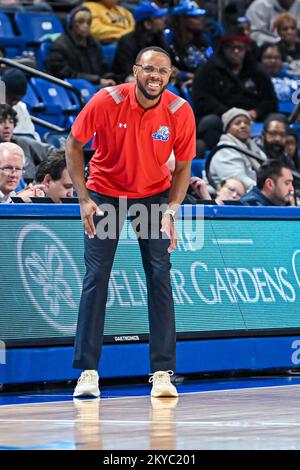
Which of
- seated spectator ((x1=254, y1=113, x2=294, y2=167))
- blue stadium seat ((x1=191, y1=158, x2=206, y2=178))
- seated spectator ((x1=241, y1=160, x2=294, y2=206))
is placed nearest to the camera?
seated spectator ((x1=241, y1=160, x2=294, y2=206))

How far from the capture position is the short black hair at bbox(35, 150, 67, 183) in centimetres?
994

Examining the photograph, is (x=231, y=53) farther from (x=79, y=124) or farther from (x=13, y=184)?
(x=79, y=124)

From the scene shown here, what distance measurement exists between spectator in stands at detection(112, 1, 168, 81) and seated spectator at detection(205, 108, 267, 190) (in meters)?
2.29

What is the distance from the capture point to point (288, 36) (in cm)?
1941

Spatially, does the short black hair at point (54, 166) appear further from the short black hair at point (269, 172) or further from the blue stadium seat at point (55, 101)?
the blue stadium seat at point (55, 101)

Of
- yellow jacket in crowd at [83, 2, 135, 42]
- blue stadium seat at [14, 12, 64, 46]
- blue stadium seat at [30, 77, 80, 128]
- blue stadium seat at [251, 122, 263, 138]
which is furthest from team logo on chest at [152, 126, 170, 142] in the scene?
yellow jacket in crowd at [83, 2, 135, 42]

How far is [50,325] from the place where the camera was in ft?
28.5

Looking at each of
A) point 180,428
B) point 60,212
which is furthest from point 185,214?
point 180,428

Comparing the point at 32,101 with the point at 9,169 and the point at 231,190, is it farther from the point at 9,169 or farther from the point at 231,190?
the point at 9,169

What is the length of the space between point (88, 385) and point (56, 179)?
2449mm

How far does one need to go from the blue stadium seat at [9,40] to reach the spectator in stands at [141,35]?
52.6 inches

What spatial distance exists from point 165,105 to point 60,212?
125 centimetres

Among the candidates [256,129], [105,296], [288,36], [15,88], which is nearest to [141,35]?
[256,129]

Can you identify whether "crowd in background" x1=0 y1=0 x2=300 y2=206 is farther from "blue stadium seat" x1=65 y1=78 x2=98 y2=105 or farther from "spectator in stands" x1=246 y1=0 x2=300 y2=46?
"blue stadium seat" x1=65 y1=78 x2=98 y2=105
